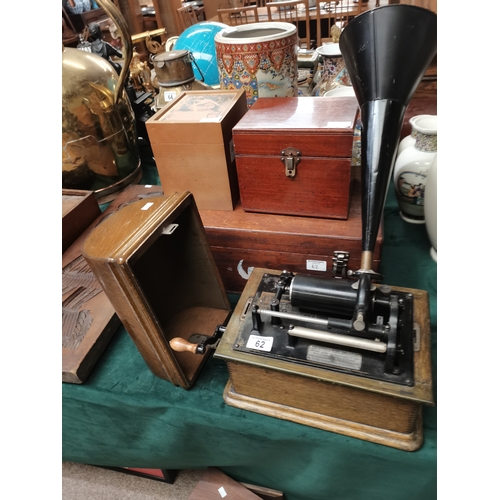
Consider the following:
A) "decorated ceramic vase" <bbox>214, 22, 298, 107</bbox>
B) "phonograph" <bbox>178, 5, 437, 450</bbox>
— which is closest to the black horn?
"phonograph" <bbox>178, 5, 437, 450</bbox>

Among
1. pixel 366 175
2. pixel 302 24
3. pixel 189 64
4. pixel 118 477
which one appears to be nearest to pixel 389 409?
pixel 366 175

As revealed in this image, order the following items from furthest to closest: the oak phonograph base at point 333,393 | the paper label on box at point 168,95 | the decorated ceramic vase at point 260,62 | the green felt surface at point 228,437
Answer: the paper label on box at point 168,95 < the decorated ceramic vase at point 260,62 < the green felt surface at point 228,437 < the oak phonograph base at point 333,393

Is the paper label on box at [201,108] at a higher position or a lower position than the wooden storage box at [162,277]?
higher

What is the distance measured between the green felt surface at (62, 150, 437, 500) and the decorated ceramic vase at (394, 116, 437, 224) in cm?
15

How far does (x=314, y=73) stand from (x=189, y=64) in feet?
2.19

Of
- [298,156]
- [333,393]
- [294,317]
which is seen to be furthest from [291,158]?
[333,393]

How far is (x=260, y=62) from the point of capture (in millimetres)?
1276

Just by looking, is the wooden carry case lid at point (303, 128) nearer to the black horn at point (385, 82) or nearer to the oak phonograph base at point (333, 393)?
the black horn at point (385, 82)

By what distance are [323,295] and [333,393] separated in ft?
0.64

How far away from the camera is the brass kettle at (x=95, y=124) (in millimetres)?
1331

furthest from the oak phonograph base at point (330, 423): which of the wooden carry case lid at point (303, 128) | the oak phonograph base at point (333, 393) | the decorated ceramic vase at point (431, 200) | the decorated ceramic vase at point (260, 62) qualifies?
the decorated ceramic vase at point (260, 62)

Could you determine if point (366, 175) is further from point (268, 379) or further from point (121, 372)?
point (121, 372)

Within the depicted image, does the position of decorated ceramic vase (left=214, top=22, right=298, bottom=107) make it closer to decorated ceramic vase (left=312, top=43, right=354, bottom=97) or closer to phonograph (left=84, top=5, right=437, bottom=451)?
decorated ceramic vase (left=312, top=43, right=354, bottom=97)

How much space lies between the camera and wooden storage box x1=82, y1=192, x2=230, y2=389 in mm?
721
